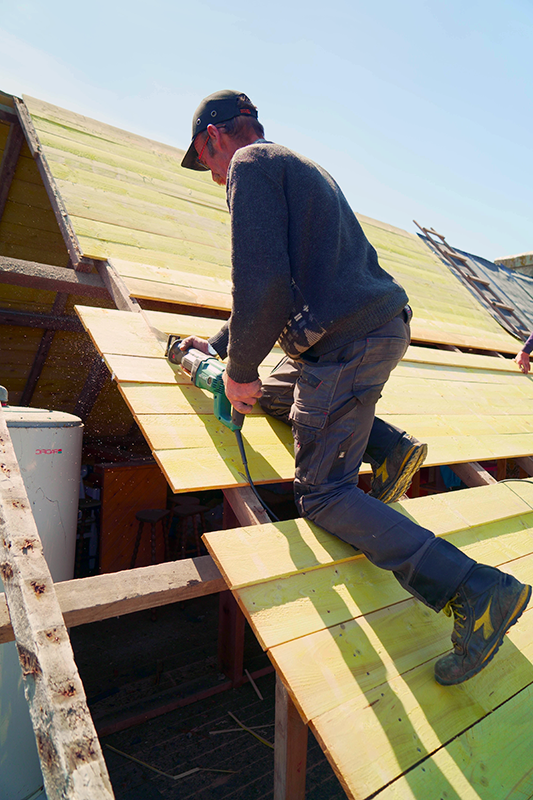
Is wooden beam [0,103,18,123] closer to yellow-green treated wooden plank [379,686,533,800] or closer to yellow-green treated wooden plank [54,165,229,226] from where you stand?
yellow-green treated wooden plank [54,165,229,226]

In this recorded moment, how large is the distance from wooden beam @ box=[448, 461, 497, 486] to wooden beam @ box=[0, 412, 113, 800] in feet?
7.37

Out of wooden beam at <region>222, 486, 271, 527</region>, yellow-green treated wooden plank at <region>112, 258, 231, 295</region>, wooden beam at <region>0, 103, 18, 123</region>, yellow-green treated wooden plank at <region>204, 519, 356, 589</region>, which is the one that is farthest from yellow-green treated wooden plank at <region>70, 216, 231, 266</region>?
yellow-green treated wooden plank at <region>204, 519, 356, 589</region>

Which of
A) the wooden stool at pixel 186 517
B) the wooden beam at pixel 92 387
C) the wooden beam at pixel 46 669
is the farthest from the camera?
the wooden beam at pixel 92 387

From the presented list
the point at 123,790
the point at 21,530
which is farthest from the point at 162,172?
the point at 123,790

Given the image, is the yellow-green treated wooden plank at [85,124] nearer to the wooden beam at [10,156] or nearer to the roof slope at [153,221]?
the roof slope at [153,221]

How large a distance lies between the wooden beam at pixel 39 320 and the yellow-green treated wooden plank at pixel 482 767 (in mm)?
4979

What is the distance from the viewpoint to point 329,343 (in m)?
1.69

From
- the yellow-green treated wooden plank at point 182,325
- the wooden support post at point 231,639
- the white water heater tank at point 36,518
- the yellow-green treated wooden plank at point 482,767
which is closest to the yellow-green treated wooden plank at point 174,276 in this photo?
the yellow-green treated wooden plank at point 182,325

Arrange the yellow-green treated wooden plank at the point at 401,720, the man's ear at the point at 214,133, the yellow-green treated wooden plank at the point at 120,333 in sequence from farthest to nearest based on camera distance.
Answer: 1. the yellow-green treated wooden plank at the point at 120,333
2. the man's ear at the point at 214,133
3. the yellow-green treated wooden plank at the point at 401,720

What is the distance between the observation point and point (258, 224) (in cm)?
151

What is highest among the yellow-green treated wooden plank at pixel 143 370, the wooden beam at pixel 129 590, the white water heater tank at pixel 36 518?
the yellow-green treated wooden plank at pixel 143 370

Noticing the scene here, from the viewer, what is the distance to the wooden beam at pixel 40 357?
494 centimetres

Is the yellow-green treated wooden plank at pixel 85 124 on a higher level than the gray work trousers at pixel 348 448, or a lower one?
higher

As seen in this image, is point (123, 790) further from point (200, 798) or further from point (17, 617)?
point (17, 617)
